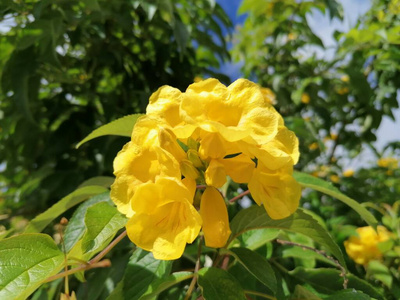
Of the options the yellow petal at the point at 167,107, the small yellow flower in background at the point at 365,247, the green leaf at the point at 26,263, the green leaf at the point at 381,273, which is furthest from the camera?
the small yellow flower in background at the point at 365,247

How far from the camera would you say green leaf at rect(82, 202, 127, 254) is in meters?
0.51

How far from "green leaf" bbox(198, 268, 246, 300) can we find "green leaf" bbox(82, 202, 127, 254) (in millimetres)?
166

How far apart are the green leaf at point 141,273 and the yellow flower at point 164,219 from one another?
0.42 ft

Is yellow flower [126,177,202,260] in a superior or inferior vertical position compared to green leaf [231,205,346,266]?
superior

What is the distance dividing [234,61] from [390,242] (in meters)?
1.77

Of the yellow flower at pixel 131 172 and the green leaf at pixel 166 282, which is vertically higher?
the yellow flower at pixel 131 172

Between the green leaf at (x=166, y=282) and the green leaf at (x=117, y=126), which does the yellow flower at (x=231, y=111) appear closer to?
the green leaf at (x=117, y=126)

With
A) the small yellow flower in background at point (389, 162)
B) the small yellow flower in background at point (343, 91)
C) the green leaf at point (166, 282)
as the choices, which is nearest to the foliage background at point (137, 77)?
the small yellow flower in background at point (343, 91)

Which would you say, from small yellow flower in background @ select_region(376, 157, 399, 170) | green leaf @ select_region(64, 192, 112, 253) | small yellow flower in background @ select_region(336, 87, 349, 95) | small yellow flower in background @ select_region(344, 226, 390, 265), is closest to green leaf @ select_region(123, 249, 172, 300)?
green leaf @ select_region(64, 192, 112, 253)

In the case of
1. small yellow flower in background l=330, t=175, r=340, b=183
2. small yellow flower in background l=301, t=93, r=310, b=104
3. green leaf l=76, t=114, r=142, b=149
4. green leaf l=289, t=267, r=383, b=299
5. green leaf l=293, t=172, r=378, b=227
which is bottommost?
small yellow flower in background l=330, t=175, r=340, b=183

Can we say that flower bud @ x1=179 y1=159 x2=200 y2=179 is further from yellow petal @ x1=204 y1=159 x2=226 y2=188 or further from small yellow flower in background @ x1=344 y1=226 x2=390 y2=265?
small yellow flower in background @ x1=344 y1=226 x2=390 y2=265

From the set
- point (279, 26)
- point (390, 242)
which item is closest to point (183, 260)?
point (390, 242)

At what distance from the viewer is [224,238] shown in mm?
533

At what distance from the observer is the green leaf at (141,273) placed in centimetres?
61
